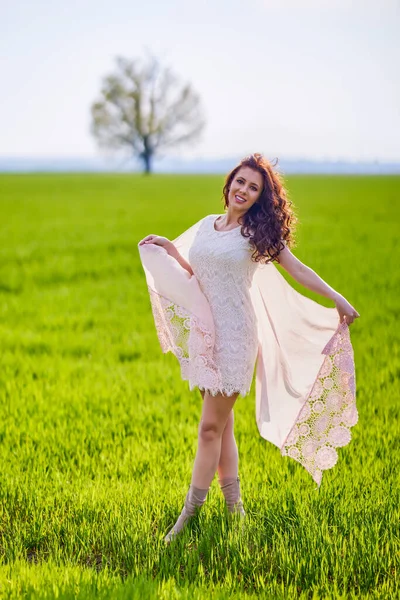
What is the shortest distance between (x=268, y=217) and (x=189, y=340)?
32.6 inches

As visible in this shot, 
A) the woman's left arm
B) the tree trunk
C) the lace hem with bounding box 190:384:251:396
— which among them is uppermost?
the tree trunk

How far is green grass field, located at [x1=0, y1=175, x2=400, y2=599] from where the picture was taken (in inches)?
144

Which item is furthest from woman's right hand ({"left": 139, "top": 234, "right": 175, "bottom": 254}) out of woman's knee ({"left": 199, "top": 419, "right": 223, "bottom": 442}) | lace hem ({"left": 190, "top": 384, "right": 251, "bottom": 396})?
woman's knee ({"left": 199, "top": 419, "right": 223, "bottom": 442})

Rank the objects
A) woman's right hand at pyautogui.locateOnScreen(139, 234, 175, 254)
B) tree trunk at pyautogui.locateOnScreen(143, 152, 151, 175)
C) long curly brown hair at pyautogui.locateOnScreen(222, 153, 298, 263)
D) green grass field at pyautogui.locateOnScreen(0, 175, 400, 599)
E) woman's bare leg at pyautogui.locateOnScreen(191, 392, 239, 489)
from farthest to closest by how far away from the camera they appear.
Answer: tree trunk at pyautogui.locateOnScreen(143, 152, 151, 175) → woman's right hand at pyautogui.locateOnScreen(139, 234, 175, 254) → woman's bare leg at pyautogui.locateOnScreen(191, 392, 239, 489) → long curly brown hair at pyautogui.locateOnScreen(222, 153, 298, 263) → green grass field at pyautogui.locateOnScreen(0, 175, 400, 599)

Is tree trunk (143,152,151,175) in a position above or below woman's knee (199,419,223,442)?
above

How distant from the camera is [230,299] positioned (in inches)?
155

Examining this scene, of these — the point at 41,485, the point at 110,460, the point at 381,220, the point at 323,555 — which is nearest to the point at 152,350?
the point at 110,460

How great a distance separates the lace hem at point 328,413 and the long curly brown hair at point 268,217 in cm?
72

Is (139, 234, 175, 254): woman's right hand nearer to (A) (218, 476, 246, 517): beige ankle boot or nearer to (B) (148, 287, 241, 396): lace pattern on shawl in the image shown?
(B) (148, 287, 241, 396): lace pattern on shawl

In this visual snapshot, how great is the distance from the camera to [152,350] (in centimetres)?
861

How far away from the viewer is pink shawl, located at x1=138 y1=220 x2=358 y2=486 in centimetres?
402

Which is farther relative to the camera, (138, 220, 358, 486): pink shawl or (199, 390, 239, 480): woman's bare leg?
(199, 390, 239, 480): woman's bare leg

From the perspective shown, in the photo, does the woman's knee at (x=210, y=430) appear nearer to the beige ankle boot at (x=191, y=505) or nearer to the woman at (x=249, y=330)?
the woman at (x=249, y=330)

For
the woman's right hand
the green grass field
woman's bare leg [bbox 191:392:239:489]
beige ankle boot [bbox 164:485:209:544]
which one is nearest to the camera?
the green grass field
